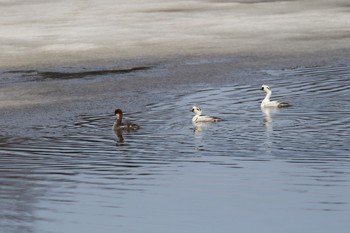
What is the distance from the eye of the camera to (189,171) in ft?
40.4

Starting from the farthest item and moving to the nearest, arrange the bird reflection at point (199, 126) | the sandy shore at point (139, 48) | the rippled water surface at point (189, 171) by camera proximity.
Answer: the sandy shore at point (139, 48) → the bird reflection at point (199, 126) → the rippled water surface at point (189, 171)

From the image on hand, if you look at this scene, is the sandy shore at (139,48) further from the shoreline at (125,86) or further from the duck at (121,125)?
the duck at (121,125)

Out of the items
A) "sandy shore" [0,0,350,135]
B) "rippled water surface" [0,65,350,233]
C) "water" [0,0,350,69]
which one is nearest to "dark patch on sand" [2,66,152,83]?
"sandy shore" [0,0,350,135]

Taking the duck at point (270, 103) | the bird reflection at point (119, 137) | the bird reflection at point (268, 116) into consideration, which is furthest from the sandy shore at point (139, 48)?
the bird reflection at point (268, 116)

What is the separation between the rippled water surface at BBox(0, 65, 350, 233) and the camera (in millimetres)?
10266

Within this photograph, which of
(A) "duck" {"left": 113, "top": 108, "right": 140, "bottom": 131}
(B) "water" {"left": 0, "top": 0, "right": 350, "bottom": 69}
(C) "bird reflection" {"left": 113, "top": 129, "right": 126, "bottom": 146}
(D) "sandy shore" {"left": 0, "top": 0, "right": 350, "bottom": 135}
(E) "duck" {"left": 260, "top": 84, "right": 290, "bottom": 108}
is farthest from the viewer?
(B) "water" {"left": 0, "top": 0, "right": 350, "bottom": 69}

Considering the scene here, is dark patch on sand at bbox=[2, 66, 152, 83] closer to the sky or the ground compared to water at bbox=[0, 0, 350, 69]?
closer to the ground

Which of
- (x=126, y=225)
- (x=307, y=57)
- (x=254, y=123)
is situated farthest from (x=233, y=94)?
(x=126, y=225)

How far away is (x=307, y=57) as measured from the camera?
72.2 feet

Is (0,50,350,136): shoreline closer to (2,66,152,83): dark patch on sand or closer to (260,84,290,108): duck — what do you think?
(2,66,152,83): dark patch on sand

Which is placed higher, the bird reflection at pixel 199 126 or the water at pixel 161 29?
the water at pixel 161 29

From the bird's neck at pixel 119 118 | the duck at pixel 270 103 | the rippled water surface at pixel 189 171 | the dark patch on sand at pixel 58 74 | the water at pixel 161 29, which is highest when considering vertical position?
the water at pixel 161 29

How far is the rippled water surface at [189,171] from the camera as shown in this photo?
10.3m

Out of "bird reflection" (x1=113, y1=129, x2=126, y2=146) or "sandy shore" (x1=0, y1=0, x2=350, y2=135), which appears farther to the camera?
"sandy shore" (x1=0, y1=0, x2=350, y2=135)
